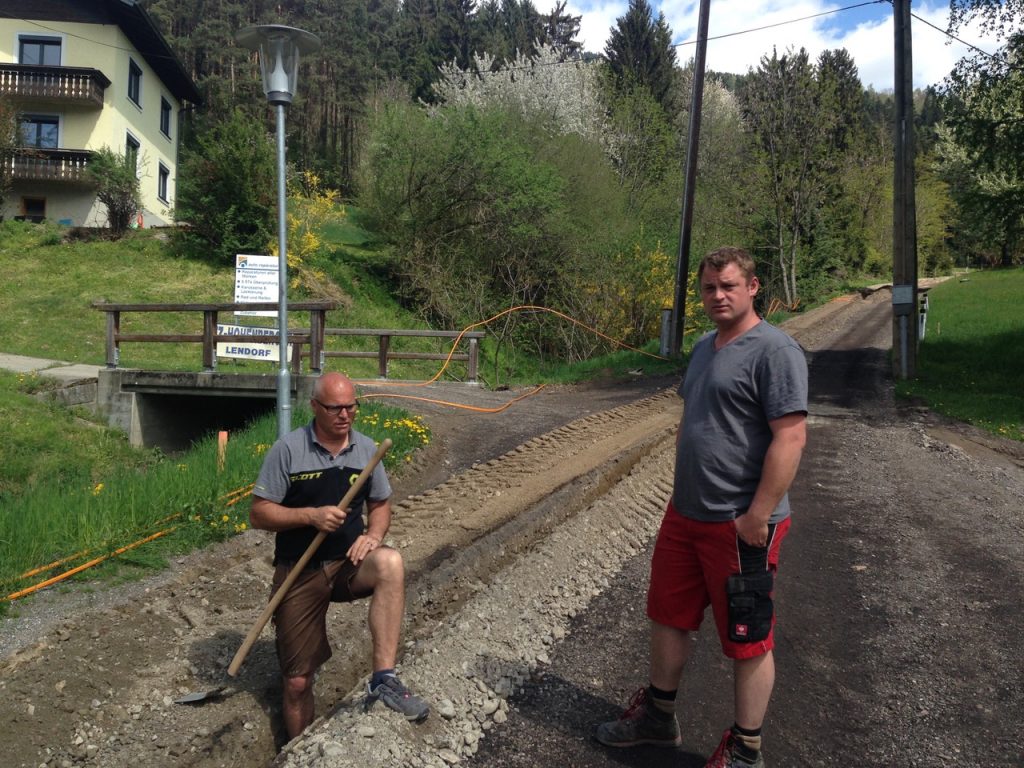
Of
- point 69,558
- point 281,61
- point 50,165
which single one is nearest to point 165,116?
point 50,165

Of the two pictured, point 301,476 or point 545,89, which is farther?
point 545,89

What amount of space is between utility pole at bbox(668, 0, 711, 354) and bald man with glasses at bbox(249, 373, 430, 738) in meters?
14.8

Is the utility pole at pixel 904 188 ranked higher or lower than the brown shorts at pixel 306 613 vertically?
higher

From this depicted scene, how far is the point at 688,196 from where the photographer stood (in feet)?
59.2

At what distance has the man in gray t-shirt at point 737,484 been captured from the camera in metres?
2.93

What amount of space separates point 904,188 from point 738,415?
13.7 meters

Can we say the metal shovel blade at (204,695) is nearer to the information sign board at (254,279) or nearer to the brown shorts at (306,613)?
the brown shorts at (306,613)

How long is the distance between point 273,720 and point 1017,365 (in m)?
16.9

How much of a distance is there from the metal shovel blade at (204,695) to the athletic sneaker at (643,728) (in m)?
1.89

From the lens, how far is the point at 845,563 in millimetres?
5758

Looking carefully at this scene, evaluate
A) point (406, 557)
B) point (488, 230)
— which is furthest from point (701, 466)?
point (488, 230)

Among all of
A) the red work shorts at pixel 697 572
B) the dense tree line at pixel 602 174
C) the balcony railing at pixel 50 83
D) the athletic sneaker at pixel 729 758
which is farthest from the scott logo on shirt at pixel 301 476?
the balcony railing at pixel 50 83

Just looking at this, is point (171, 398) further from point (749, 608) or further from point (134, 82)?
point (134, 82)

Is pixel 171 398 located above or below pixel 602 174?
below
